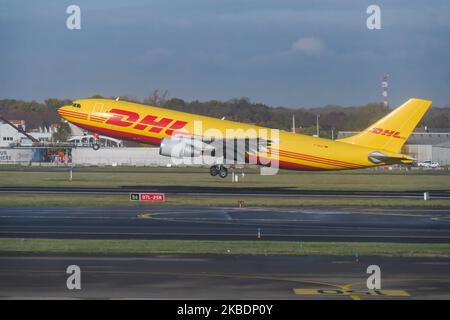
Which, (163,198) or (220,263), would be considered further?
(163,198)

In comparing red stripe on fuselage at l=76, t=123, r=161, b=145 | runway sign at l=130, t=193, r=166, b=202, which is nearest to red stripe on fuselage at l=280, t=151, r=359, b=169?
red stripe on fuselage at l=76, t=123, r=161, b=145

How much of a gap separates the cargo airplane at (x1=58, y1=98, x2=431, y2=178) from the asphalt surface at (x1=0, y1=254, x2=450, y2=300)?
121 feet

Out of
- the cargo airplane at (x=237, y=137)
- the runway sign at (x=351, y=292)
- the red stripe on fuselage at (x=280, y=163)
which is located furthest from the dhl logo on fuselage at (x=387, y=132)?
the runway sign at (x=351, y=292)

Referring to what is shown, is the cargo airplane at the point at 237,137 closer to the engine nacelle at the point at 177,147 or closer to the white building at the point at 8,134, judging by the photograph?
the engine nacelle at the point at 177,147

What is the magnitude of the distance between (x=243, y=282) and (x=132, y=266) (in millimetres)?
4857

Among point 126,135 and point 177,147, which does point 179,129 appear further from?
point 126,135

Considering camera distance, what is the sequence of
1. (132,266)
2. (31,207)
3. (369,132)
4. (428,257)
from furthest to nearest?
1. (369,132)
2. (31,207)
3. (428,257)
4. (132,266)

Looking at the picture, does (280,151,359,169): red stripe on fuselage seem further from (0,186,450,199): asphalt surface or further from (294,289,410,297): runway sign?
(294,289,410,297): runway sign

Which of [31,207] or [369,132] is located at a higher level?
[369,132]

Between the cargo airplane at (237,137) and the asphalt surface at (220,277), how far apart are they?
3699cm

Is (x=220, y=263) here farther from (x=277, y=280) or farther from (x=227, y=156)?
(x=227, y=156)
